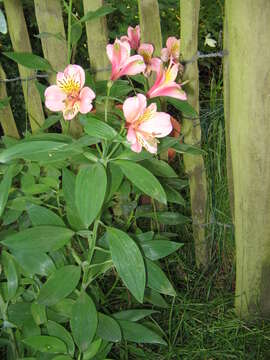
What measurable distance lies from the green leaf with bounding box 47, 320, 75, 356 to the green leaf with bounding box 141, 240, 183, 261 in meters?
0.27

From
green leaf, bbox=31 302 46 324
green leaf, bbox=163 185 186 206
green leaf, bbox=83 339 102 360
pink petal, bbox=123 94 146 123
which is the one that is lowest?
green leaf, bbox=83 339 102 360

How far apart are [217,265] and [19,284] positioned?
0.76 m

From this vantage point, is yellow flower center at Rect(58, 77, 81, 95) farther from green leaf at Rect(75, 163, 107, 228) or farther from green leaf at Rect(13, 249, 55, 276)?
green leaf at Rect(13, 249, 55, 276)

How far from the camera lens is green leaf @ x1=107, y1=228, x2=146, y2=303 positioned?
2.86ft

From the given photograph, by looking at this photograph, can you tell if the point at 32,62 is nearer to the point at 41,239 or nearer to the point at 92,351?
the point at 41,239

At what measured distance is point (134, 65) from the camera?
840 millimetres

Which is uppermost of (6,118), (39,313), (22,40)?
(22,40)

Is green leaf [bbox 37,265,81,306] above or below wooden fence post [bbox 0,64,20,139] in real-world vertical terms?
below

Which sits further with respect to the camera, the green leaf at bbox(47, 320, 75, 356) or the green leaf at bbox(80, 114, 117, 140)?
the green leaf at bbox(47, 320, 75, 356)

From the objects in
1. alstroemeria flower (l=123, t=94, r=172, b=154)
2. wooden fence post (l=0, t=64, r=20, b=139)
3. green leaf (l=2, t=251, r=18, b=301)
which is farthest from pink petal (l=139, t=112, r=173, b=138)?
wooden fence post (l=0, t=64, r=20, b=139)

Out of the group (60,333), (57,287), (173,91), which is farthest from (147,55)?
(60,333)

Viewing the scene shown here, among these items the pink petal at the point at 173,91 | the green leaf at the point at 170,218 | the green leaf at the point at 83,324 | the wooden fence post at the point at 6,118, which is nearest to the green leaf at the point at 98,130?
the pink petal at the point at 173,91

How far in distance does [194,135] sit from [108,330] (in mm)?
651

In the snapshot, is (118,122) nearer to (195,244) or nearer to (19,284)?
(19,284)
